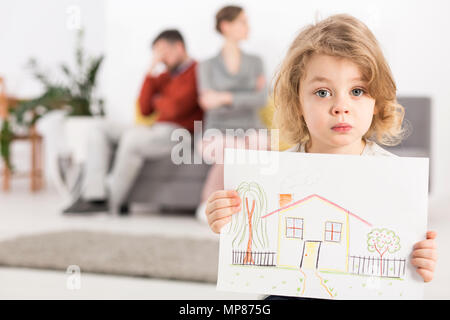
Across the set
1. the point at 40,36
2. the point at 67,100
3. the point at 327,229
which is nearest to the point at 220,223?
the point at 327,229

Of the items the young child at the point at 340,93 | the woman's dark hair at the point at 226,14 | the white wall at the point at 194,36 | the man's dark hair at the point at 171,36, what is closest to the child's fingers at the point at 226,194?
the young child at the point at 340,93

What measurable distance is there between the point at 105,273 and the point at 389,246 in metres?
1.08

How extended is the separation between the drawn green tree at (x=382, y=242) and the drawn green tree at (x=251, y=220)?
12 centimetres

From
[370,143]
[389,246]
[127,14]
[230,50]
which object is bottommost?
[389,246]

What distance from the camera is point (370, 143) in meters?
0.71

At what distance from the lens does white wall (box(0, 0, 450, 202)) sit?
299 centimetres

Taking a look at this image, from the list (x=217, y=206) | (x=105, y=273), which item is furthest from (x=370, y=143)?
(x=105, y=273)

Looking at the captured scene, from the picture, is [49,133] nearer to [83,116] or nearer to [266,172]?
[83,116]

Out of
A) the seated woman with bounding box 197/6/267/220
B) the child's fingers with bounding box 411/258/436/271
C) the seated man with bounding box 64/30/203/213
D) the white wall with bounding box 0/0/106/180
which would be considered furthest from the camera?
the white wall with bounding box 0/0/106/180

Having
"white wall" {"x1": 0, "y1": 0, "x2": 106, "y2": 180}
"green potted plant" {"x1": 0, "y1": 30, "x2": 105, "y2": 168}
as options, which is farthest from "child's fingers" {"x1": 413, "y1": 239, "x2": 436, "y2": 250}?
"white wall" {"x1": 0, "y1": 0, "x2": 106, "y2": 180}

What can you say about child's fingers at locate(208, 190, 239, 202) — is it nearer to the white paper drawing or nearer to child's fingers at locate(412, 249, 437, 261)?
the white paper drawing

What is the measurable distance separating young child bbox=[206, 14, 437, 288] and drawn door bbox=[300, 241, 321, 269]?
0.10 m

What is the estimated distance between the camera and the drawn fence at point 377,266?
2.02 feet

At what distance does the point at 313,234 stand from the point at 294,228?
0.08ft
